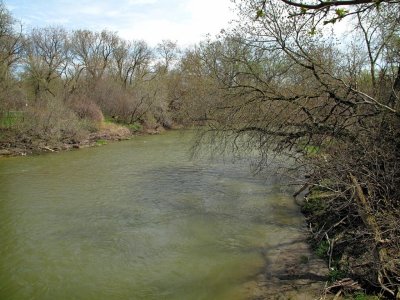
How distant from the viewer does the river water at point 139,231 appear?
8.34 metres

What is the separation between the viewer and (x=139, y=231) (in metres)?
11.4

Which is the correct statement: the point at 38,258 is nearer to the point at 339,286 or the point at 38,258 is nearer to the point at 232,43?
the point at 339,286

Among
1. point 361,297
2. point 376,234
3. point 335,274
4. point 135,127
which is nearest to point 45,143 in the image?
point 135,127

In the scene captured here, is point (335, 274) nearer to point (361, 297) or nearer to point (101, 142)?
point (361, 297)

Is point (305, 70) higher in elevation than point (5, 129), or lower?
higher

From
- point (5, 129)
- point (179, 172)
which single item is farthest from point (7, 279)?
point (5, 129)

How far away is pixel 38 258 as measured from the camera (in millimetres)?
9656

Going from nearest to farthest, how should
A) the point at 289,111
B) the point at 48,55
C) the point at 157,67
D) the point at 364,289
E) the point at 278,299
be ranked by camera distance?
the point at 364,289, the point at 278,299, the point at 289,111, the point at 48,55, the point at 157,67

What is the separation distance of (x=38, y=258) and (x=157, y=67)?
45.6 m

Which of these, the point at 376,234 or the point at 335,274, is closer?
the point at 376,234

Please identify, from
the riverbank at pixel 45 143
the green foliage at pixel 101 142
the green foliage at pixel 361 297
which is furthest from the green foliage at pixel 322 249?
the green foliage at pixel 101 142

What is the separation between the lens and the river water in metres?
8.34

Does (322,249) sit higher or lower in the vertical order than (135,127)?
lower

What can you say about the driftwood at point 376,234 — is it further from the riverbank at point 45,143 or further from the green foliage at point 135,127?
the green foliage at point 135,127
